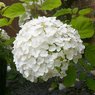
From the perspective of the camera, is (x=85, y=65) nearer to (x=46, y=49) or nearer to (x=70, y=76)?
(x=70, y=76)

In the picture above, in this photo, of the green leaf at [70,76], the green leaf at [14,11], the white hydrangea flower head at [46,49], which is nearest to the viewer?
the white hydrangea flower head at [46,49]

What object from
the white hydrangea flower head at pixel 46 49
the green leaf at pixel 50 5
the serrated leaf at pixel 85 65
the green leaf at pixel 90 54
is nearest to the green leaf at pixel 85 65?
the serrated leaf at pixel 85 65

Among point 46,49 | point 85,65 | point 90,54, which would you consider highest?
point 46,49

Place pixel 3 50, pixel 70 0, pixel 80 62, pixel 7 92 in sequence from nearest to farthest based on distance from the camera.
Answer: pixel 80 62
pixel 3 50
pixel 7 92
pixel 70 0

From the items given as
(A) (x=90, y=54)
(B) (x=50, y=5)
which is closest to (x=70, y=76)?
(A) (x=90, y=54)

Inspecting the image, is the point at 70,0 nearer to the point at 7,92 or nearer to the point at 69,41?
the point at 7,92

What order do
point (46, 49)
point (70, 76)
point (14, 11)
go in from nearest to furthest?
1. point (46, 49)
2. point (70, 76)
3. point (14, 11)

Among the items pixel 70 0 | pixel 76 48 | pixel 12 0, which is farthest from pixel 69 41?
pixel 12 0

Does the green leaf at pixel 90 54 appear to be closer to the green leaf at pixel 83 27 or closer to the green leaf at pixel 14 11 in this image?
the green leaf at pixel 83 27
